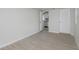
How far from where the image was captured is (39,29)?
6.99 m

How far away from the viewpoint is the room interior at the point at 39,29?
10.7ft

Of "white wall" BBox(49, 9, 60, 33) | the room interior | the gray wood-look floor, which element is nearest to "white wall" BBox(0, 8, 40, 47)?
the room interior

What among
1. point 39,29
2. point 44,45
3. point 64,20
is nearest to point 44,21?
point 39,29

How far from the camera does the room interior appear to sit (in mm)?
3262

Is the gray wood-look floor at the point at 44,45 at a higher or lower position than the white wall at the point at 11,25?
lower

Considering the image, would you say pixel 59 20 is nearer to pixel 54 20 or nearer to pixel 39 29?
pixel 54 20

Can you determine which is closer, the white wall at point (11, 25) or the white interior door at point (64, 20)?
the white wall at point (11, 25)

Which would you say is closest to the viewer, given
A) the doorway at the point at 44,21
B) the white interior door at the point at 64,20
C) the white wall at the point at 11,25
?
the white wall at the point at 11,25

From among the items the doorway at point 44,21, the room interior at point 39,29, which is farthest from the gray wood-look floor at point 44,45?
the doorway at point 44,21

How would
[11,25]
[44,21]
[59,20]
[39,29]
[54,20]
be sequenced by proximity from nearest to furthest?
[11,25] → [59,20] → [54,20] → [39,29] → [44,21]

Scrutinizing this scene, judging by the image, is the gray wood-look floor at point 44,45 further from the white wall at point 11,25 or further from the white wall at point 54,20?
the white wall at point 54,20

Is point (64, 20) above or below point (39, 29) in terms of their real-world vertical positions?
above
